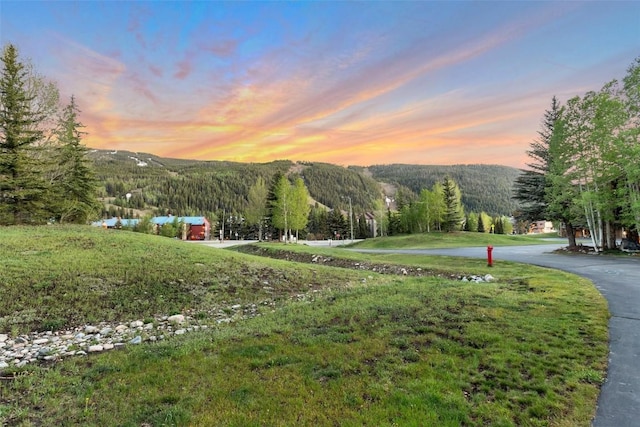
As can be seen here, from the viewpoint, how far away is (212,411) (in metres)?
4.16

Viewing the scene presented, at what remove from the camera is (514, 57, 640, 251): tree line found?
70.5ft

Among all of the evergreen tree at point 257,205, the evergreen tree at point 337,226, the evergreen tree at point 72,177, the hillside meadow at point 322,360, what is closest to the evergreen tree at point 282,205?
the evergreen tree at point 257,205

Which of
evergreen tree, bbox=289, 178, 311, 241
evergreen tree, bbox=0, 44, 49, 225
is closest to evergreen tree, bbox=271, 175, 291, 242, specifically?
evergreen tree, bbox=289, 178, 311, 241

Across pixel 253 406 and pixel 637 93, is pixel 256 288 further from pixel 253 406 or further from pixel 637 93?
pixel 637 93

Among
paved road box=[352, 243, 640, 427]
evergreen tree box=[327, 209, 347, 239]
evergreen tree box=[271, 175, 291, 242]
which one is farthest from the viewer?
evergreen tree box=[327, 209, 347, 239]

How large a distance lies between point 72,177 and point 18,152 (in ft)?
25.3

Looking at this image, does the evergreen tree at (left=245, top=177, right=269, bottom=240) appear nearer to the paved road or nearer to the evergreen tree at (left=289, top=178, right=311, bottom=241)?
the evergreen tree at (left=289, top=178, right=311, bottom=241)

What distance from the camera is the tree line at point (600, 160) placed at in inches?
846

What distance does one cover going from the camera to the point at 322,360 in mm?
5719

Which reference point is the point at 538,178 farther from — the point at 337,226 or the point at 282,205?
the point at 337,226

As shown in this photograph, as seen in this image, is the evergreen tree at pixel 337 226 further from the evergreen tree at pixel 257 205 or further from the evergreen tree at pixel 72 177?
the evergreen tree at pixel 72 177

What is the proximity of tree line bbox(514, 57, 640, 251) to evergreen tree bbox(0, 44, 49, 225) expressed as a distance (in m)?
40.0

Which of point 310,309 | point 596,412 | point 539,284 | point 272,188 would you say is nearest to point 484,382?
point 596,412

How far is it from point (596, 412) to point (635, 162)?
2352 cm
